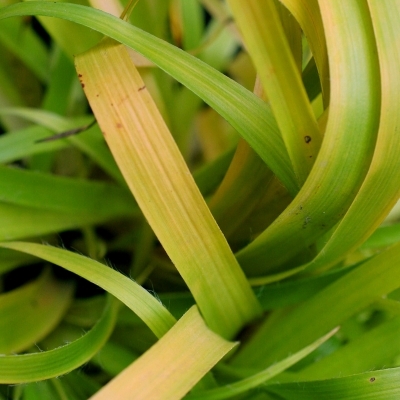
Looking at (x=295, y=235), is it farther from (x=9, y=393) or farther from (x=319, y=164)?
(x=9, y=393)

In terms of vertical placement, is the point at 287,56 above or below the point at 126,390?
above

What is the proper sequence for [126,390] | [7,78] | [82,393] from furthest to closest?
[7,78] → [82,393] → [126,390]

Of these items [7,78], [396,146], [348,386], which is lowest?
[348,386]

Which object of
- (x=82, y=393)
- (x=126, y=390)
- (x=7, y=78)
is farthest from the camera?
(x=7, y=78)

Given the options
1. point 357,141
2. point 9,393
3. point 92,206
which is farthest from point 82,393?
point 357,141

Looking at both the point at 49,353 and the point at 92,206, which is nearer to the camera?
the point at 49,353

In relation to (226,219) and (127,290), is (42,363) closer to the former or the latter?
(127,290)

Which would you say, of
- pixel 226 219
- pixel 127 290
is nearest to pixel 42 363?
pixel 127 290
